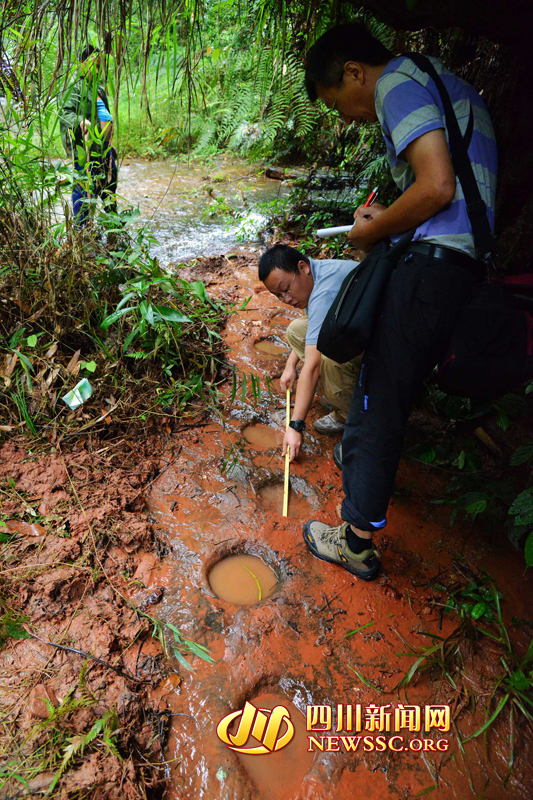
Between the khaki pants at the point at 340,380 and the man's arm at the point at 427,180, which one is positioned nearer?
the man's arm at the point at 427,180

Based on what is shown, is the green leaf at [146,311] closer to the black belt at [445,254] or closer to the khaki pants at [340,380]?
the khaki pants at [340,380]

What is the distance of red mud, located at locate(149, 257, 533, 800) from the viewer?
1.27 m

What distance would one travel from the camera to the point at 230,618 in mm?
1613

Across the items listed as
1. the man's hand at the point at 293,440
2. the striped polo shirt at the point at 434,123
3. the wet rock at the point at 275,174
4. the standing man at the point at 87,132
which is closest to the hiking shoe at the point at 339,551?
the man's hand at the point at 293,440

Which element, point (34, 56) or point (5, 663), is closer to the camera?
point (5, 663)

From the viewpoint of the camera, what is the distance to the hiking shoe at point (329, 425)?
250 cm

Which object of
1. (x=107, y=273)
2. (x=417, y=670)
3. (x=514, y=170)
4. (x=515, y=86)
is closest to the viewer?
(x=417, y=670)

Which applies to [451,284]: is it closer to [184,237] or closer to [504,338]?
[504,338]

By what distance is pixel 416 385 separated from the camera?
1421mm

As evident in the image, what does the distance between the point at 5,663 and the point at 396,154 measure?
A: 206 cm

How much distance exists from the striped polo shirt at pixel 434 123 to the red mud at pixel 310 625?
1361 mm

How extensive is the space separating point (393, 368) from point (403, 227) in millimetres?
450

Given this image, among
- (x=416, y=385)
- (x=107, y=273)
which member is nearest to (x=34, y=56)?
(x=107, y=273)

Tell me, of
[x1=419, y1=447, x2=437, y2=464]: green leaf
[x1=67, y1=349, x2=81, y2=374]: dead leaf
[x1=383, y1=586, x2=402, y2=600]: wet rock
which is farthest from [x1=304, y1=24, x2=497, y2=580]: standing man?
[x1=67, y1=349, x2=81, y2=374]: dead leaf
